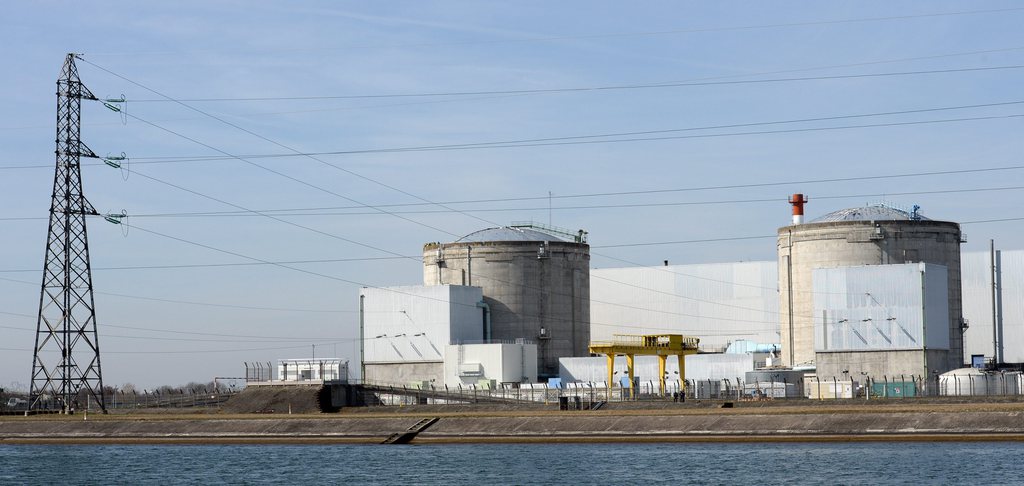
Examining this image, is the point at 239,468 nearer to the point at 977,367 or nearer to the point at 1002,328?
the point at 977,367

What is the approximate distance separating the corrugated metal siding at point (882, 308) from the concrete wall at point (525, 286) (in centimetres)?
2288

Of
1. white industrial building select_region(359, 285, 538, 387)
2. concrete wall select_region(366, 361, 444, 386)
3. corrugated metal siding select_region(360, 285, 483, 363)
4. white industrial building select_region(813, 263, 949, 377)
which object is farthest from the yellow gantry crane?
concrete wall select_region(366, 361, 444, 386)

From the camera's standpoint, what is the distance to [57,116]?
84875 millimetres

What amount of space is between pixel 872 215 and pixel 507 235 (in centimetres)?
2757

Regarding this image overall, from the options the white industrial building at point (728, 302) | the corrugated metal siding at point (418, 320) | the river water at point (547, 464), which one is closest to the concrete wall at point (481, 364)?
the corrugated metal siding at point (418, 320)

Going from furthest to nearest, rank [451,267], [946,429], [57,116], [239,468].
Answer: [451,267] < [57,116] < [946,429] < [239,468]

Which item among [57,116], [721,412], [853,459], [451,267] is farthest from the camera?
[451,267]

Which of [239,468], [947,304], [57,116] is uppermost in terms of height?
[57,116]

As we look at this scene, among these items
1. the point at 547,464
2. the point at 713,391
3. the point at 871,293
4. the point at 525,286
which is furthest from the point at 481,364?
the point at 547,464

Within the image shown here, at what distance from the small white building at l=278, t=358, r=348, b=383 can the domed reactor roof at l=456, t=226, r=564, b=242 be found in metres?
16.0

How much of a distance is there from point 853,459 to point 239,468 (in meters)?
27.5

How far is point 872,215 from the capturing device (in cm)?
10381

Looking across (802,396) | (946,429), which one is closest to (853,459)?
(946,429)

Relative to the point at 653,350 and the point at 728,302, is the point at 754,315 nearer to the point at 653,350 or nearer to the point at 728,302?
the point at 728,302
